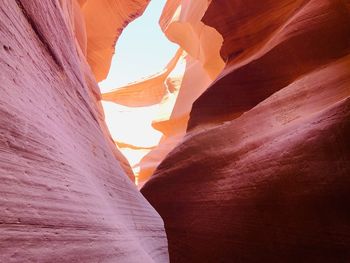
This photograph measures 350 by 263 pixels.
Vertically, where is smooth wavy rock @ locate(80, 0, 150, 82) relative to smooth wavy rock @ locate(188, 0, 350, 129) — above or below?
above

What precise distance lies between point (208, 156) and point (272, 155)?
954 mm

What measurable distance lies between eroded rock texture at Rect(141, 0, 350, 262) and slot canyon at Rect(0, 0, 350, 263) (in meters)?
0.01

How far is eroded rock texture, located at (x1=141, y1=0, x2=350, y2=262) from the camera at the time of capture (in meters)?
2.54

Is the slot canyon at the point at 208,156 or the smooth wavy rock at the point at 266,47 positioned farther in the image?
the smooth wavy rock at the point at 266,47

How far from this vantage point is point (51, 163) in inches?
56.7

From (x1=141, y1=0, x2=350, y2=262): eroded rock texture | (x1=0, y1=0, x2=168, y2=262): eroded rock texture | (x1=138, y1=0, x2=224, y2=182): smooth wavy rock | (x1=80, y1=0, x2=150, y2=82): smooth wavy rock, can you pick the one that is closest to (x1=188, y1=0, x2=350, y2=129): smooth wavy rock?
(x1=141, y1=0, x2=350, y2=262): eroded rock texture

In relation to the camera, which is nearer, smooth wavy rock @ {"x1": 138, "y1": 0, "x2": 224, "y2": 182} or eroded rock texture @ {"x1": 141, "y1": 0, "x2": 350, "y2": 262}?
eroded rock texture @ {"x1": 141, "y1": 0, "x2": 350, "y2": 262}

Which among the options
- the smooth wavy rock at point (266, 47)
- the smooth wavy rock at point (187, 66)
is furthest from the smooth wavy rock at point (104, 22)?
the smooth wavy rock at point (266, 47)

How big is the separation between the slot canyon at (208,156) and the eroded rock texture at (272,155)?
0.04 ft

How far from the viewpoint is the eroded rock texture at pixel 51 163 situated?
1.13 m

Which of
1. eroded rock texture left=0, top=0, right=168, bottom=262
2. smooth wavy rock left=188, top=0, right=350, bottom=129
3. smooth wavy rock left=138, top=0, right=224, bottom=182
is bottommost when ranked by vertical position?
eroded rock texture left=0, top=0, right=168, bottom=262

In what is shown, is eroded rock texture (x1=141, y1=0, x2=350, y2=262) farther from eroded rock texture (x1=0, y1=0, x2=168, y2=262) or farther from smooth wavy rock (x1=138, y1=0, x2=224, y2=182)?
smooth wavy rock (x1=138, y1=0, x2=224, y2=182)

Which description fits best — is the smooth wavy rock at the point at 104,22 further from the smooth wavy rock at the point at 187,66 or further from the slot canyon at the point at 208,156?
the slot canyon at the point at 208,156

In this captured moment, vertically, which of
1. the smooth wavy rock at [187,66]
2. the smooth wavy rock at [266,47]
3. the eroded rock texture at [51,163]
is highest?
the smooth wavy rock at [187,66]
